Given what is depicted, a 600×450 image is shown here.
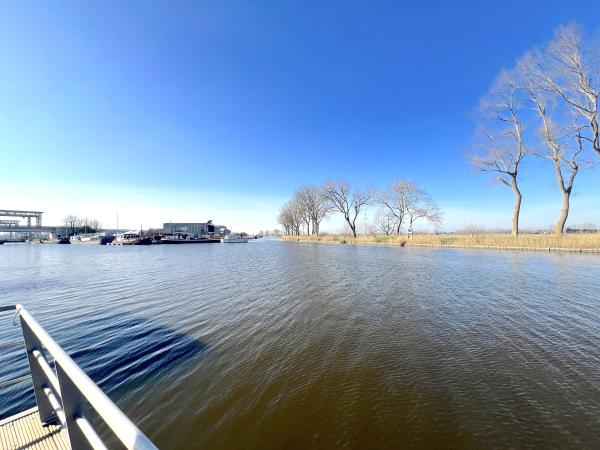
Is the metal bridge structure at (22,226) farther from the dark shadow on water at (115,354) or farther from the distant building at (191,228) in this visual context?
the dark shadow on water at (115,354)

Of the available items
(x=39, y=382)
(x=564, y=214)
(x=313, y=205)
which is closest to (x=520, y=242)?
(x=564, y=214)

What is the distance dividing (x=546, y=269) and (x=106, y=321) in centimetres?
1949

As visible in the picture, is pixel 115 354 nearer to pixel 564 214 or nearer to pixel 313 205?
pixel 564 214

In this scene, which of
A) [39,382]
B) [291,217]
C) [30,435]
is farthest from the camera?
[291,217]

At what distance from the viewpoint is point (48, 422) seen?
9.18ft

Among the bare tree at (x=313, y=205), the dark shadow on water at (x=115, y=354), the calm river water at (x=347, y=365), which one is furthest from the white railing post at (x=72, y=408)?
the bare tree at (x=313, y=205)

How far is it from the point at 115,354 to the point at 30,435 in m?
3.30

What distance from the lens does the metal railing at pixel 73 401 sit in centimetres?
102

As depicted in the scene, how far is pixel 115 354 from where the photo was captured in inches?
221

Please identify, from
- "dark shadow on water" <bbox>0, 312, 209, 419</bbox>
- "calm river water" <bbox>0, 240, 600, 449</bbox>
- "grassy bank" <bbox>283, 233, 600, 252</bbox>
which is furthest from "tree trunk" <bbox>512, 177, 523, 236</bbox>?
"dark shadow on water" <bbox>0, 312, 209, 419</bbox>

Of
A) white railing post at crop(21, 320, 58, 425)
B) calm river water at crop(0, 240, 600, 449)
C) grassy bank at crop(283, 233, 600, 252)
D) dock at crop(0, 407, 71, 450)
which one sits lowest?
calm river water at crop(0, 240, 600, 449)

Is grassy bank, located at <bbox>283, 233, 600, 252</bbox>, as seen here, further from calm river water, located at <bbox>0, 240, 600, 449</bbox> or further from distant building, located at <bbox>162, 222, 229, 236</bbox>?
distant building, located at <bbox>162, 222, 229, 236</bbox>

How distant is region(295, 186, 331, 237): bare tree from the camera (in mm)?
69312

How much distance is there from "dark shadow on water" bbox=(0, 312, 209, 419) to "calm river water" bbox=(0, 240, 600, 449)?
39mm
